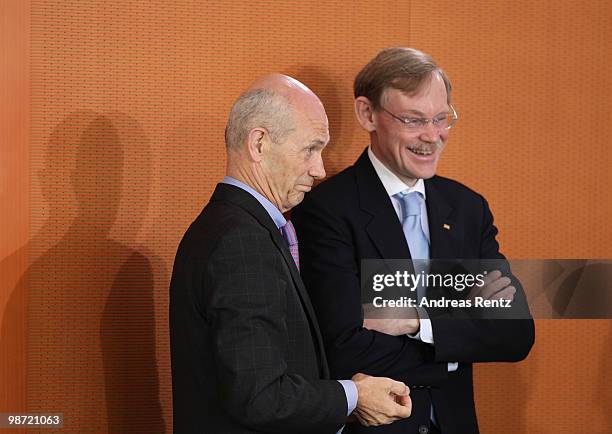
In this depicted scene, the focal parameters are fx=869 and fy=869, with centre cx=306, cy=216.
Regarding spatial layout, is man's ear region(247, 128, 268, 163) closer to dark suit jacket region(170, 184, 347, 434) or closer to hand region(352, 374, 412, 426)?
dark suit jacket region(170, 184, 347, 434)

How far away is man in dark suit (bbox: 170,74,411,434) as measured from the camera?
1.66 meters

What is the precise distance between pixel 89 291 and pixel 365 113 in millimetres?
988

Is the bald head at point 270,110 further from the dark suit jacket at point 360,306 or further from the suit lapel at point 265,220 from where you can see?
the dark suit jacket at point 360,306

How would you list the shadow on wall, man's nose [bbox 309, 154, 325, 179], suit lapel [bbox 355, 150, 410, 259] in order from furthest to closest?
the shadow on wall
suit lapel [bbox 355, 150, 410, 259]
man's nose [bbox 309, 154, 325, 179]

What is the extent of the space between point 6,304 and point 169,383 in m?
0.55

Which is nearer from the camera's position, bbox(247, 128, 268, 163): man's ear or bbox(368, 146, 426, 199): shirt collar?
bbox(247, 128, 268, 163): man's ear

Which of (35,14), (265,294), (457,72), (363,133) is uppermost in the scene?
(35,14)

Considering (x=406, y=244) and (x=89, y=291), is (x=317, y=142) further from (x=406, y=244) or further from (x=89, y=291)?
(x=89, y=291)


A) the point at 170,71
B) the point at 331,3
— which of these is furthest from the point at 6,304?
the point at 331,3

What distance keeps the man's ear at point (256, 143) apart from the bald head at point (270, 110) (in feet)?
0.03

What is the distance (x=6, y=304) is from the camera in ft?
8.41

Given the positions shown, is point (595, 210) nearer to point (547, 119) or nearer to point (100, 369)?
point (547, 119)

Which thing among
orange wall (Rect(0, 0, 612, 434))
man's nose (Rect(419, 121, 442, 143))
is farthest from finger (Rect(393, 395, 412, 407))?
orange wall (Rect(0, 0, 612, 434))

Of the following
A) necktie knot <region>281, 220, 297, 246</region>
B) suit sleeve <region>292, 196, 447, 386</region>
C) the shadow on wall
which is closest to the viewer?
necktie knot <region>281, 220, 297, 246</region>
